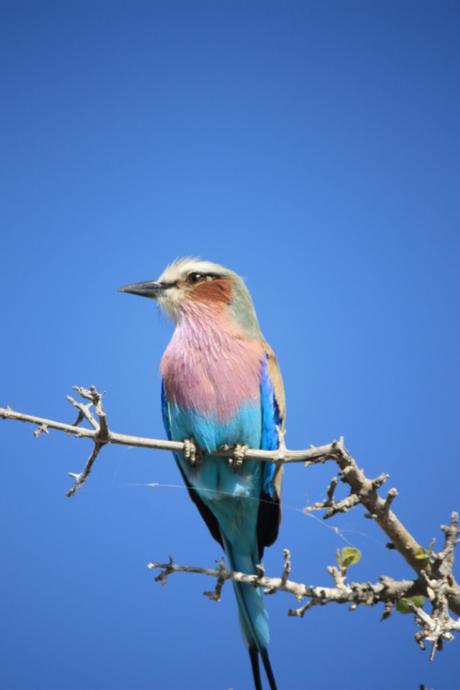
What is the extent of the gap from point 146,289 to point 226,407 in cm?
75

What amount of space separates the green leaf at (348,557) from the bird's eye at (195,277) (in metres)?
1.76

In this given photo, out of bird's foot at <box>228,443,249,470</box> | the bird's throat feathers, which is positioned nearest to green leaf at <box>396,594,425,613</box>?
bird's foot at <box>228,443,249,470</box>

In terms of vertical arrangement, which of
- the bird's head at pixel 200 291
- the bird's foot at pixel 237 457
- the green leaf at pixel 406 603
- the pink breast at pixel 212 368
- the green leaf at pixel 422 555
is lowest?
the green leaf at pixel 406 603

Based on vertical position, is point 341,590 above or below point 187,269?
below

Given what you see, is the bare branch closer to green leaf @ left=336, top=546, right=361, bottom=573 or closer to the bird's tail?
green leaf @ left=336, top=546, right=361, bottom=573

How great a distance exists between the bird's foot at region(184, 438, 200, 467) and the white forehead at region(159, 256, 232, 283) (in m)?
0.82

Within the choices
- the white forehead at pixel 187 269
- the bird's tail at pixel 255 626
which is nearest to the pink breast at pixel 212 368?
the white forehead at pixel 187 269

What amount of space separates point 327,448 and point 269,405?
1.37 m

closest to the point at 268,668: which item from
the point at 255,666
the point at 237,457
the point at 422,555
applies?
the point at 255,666

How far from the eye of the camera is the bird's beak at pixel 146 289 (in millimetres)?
3656

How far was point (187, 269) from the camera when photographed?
3.69 metres

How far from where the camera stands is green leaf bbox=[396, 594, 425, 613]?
217 cm

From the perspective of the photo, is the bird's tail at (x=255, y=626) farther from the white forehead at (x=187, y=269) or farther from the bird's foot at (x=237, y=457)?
Result: the white forehead at (x=187, y=269)

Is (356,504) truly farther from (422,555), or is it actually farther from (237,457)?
(237,457)
